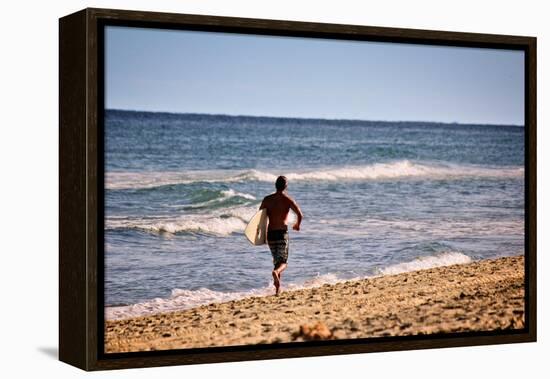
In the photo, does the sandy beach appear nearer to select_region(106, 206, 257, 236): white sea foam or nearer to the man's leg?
the man's leg

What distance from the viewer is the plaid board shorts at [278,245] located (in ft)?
37.4

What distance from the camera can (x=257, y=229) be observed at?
11.4 metres

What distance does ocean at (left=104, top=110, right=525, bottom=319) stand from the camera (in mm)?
10844

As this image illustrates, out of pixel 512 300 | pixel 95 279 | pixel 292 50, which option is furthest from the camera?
pixel 512 300

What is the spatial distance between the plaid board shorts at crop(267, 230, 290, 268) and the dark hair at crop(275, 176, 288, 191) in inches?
13.2

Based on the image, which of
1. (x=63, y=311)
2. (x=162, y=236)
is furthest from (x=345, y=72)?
(x=63, y=311)

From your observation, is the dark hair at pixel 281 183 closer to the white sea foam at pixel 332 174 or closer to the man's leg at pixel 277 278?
the white sea foam at pixel 332 174

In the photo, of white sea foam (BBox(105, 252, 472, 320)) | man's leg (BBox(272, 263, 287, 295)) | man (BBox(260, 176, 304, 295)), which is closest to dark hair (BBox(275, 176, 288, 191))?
man (BBox(260, 176, 304, 295))

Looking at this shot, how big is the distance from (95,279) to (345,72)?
2652mm

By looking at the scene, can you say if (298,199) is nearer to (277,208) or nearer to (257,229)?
(277,208)

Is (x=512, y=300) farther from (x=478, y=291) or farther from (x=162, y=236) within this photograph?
(x=162, y=236)

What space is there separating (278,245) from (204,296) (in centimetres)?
77

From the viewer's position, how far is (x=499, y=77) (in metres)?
12.4

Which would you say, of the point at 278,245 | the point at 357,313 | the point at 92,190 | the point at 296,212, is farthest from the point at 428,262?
the point at 92,190
